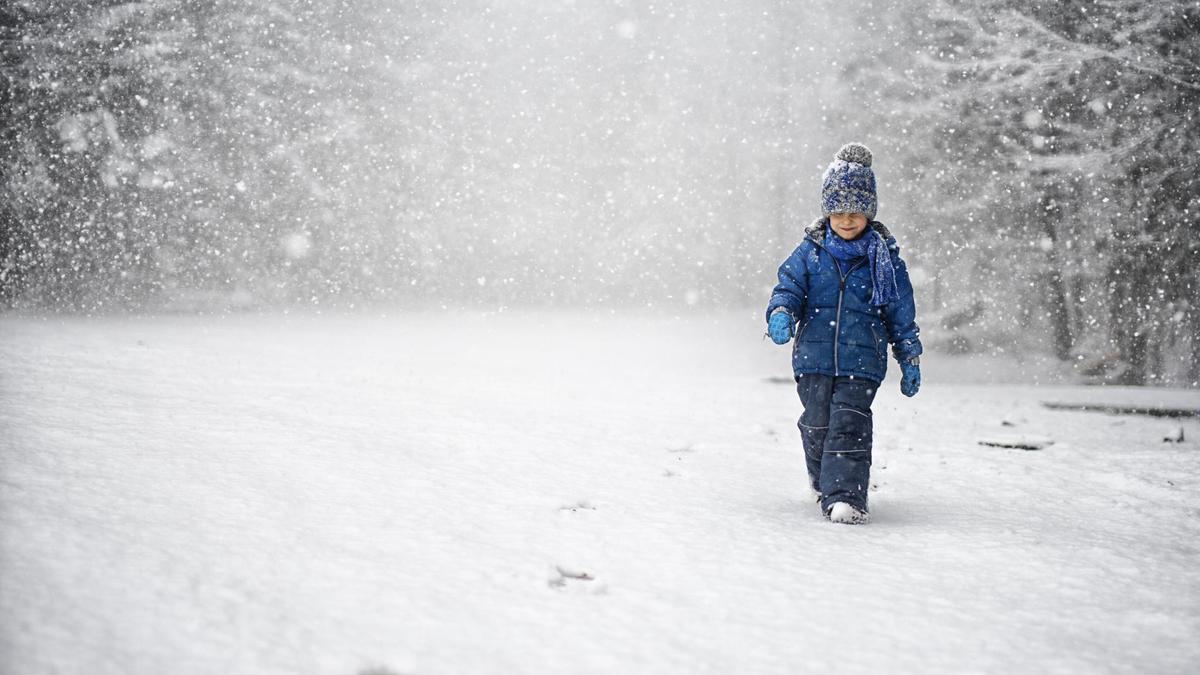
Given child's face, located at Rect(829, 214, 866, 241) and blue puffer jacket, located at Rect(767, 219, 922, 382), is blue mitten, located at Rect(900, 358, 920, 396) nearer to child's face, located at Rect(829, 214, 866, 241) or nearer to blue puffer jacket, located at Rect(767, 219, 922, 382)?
blue puffer jacket, located at Rect(767, 219, 922, 382)

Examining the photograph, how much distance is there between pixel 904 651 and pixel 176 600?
6.88 feet

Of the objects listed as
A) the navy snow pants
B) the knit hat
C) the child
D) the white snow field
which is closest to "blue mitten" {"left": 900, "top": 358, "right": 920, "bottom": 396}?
the child

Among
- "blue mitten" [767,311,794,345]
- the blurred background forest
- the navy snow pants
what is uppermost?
the blurred background forest

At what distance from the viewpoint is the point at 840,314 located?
4.30 meters

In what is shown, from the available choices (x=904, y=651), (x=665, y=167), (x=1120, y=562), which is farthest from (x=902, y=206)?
(x=904, y=651)

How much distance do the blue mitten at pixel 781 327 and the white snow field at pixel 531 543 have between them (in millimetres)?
901

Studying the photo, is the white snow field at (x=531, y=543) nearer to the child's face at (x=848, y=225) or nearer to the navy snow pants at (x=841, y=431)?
the navy snow pants at (x=841, y=431)

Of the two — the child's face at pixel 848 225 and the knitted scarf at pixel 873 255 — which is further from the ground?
the child's face at pixel 848 225

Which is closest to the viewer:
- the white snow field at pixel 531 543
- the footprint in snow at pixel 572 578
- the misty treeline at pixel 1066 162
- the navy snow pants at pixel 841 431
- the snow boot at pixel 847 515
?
the white snow field at pixel 531 543

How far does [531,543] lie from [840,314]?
210 centimetres

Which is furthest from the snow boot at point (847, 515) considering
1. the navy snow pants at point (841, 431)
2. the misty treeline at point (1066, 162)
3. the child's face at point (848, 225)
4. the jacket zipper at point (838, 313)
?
the misty treeline at point (1066, 162)

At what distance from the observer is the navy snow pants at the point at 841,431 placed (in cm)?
413

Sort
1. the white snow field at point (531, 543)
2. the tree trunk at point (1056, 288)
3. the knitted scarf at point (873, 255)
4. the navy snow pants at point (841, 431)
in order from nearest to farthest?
the white snow field at point (531, 543) < the navy snow pants at point (841, 431) < the knitted scarf at point (873, 255) < the tree trunk at point (1056, 288)

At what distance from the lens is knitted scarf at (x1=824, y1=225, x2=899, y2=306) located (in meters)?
4.26
